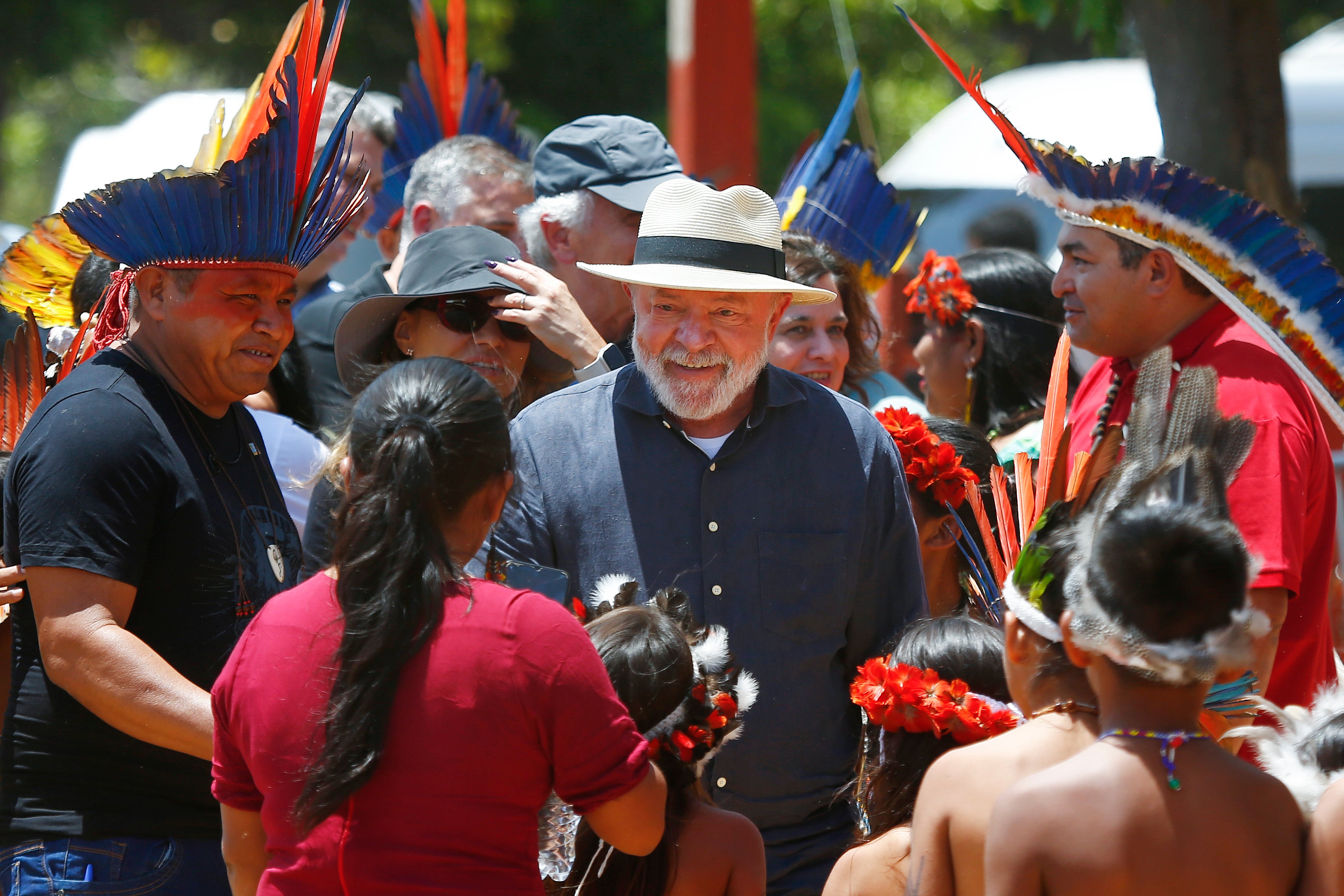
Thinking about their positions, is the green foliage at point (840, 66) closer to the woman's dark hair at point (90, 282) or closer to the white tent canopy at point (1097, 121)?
the white tent canopy at point (1097, 121)

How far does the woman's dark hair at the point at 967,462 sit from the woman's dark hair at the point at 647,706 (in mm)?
1335

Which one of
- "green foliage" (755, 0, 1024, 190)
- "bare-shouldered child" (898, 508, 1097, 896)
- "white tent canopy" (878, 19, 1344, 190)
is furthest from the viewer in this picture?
"green foliage" (755, 0, 1024, 190)

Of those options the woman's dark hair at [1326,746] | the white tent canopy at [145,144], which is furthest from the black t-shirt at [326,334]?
the white tent canopy at [145,144]

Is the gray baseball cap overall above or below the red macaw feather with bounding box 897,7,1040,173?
below

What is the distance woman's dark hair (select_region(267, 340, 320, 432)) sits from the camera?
164 inches

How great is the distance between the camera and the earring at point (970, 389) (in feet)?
15.8

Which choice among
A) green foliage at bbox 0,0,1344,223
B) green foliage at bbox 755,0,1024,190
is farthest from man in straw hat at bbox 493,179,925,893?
green foliage at bbox 755,0,1024,190

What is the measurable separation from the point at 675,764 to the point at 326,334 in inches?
110

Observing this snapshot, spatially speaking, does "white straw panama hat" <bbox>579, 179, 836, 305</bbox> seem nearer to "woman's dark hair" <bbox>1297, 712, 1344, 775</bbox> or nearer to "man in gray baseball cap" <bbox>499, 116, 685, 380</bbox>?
"man in gray baseball cap" <bbox>499, 116, 685, 380</bbox>

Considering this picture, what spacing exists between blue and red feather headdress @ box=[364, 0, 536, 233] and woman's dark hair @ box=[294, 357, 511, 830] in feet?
13.3

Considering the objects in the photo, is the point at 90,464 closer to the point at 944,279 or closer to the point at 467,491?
the point at 467,491

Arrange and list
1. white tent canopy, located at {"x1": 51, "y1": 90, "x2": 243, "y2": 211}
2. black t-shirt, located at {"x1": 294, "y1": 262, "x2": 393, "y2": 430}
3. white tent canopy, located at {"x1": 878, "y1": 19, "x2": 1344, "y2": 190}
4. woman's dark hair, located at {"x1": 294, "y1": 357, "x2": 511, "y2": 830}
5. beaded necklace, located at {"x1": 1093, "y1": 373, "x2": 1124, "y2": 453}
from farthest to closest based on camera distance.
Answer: white tent canopy, located at {"x1": 51, "y1": 90, "x2": 243, "y2": 211} < white tent canopy, located at {"x1": 878, "y1": 19, "x2": 1344, "y2": 190} < black t-shirt, located at {"x1": 294, "y1": 262, "x2": 393, "y2": 430} < beaded necklace, located at {"x1": 1093, "y1": 373, "x2": 1124, "y2": 453} < woman's dark hair, located at {"x1": 294, "y1": 357, "x2": 511, "y2": 830}

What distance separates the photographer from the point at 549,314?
3.62 m

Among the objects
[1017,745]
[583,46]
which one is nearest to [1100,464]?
[1017,745]
